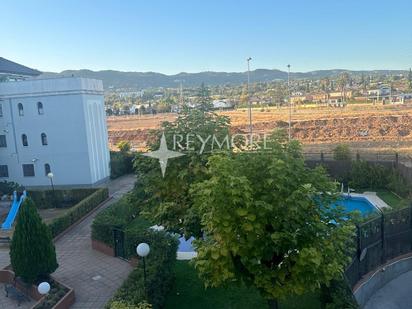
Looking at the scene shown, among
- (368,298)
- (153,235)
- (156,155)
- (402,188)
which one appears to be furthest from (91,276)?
(402,188)

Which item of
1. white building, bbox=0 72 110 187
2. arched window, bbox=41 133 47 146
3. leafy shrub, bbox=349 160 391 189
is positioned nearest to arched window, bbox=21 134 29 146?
white building, bbox=0 72 110 187

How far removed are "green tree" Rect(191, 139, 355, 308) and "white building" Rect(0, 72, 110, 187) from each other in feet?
64.7

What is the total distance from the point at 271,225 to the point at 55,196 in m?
18.5

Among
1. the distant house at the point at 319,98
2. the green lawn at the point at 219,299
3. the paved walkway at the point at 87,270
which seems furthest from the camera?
the distant house at the point at 319,98

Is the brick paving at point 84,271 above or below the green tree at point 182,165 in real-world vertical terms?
below

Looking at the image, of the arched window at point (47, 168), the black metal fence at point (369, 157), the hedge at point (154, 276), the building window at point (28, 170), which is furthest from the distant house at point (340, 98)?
the hedge at point (154, 276)

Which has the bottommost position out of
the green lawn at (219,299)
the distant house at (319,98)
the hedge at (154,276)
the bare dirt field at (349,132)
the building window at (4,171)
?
the bare dirt field at (349,132)

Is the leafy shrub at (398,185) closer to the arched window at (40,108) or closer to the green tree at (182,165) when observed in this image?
the green tree at (182,165)

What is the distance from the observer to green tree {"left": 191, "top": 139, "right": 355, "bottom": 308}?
6355 mm

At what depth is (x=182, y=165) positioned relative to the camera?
9.92 m

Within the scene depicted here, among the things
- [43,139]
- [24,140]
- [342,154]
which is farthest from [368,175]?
[24,140]

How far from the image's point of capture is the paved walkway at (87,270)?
35.8 feet

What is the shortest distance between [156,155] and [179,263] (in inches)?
161

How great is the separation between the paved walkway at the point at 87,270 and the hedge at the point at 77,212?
432 millimetres
